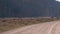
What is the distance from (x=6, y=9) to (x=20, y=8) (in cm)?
1015

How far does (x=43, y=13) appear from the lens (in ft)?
413

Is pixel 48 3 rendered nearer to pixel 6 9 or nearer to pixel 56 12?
pixel 56 12

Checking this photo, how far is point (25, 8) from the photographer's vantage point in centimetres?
11138

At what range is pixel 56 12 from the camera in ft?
490

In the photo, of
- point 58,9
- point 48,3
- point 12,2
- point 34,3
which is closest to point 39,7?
point 34,3

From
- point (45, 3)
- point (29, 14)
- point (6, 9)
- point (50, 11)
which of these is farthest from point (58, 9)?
point (6, 9)

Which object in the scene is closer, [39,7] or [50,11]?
[39,7]

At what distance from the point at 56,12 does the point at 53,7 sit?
654 cm

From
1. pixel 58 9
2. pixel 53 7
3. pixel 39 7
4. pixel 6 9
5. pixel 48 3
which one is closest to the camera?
pixel 6 9

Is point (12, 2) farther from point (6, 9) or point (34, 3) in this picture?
point (34, 3)

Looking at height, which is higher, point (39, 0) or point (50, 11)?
point (39, 0)

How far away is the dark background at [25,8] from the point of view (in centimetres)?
10262

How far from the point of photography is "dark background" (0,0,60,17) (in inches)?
4040

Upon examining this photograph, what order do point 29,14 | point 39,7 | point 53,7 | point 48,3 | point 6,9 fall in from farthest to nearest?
point 53,7, point 48,3, point 39,7, point 29,14, point 6,9
